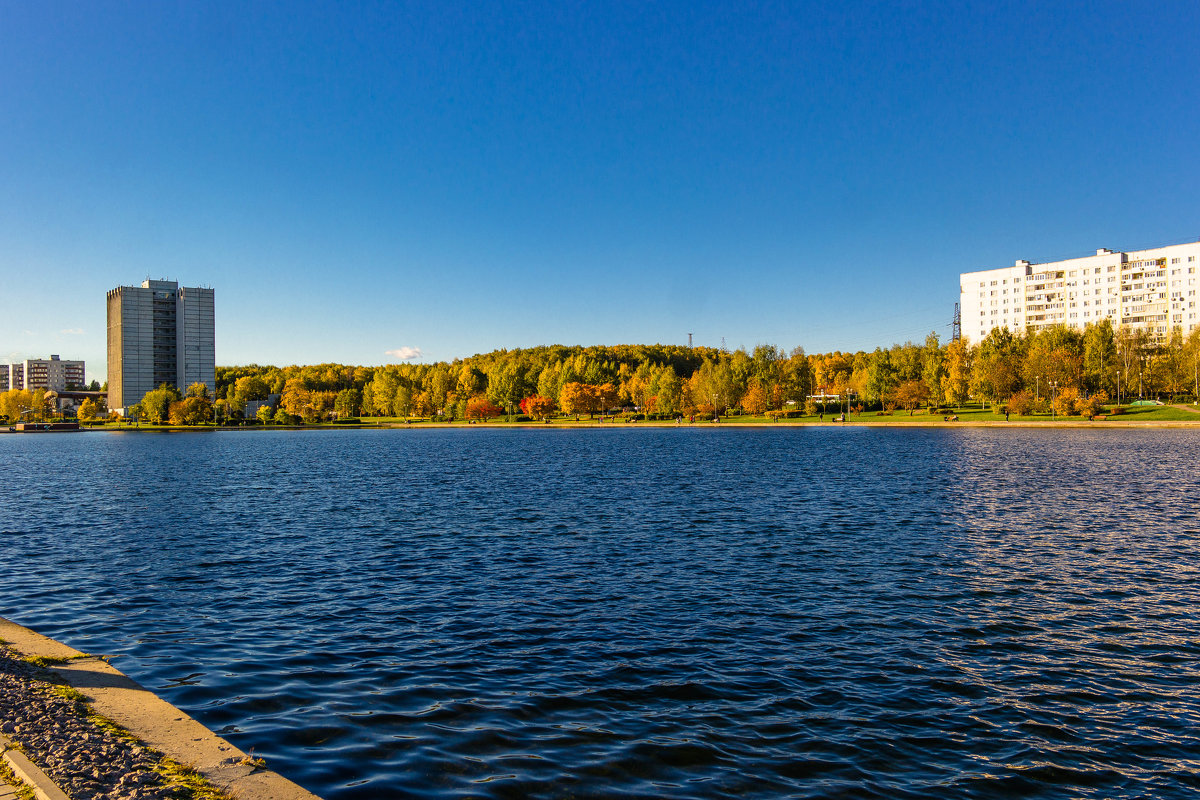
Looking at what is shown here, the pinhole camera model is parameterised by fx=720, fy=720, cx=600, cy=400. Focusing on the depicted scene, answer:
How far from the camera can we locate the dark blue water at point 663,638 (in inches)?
420

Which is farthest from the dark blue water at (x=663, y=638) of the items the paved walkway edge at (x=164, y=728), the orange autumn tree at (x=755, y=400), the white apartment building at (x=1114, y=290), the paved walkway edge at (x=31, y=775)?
the white apartment building at (x=1114, y=290)

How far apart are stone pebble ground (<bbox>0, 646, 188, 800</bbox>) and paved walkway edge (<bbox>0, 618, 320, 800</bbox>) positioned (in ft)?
1.22

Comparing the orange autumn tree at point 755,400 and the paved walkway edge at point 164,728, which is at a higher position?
the orange autumn tree at point 755,400

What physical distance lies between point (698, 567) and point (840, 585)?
Answer: 4664mm

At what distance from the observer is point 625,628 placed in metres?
17.3

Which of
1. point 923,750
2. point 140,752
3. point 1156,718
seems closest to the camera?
point 140,752

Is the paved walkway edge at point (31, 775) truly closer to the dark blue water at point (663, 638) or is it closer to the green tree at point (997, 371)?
the dark blue water at point (663, 638)

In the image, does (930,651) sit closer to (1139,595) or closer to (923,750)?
(923,750)

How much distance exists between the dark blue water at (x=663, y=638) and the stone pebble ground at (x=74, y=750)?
193 centimetres

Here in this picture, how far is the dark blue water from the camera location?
1067cm

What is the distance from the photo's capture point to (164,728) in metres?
10.3

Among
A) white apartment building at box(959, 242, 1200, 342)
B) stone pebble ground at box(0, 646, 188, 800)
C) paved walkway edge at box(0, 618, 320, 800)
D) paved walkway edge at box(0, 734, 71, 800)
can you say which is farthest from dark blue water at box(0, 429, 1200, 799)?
white apartment building at box(959, 242, 1200, 342)

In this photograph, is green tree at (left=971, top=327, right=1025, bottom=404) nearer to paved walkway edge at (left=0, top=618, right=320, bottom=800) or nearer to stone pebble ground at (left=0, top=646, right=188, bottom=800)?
paved walkway edge at (left=0, top=618, right=320, bottom=800)

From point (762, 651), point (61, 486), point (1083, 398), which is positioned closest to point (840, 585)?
point (762, 651)
